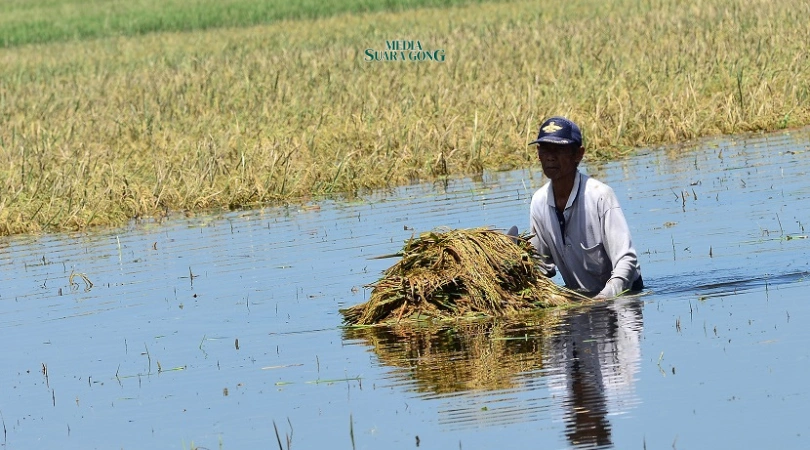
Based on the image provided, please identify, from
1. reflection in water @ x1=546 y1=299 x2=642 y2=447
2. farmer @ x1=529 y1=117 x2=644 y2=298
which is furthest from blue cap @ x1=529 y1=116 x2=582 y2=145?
reflection in water @ x1=546 y1=299 x2=642 y2=447

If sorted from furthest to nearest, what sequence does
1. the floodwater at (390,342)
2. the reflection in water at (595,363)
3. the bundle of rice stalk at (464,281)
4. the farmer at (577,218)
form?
the bundle of rice stalk at (464,281), the farmer at (577,218), the floodwater at (390,342), the reflection in water at (595,363)

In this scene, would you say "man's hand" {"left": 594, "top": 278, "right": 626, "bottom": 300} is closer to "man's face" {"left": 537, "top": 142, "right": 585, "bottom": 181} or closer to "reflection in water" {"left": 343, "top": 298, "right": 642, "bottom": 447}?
"reflection in water" {"left": 343, "top": 298, "right": 642, "bottom": 447}

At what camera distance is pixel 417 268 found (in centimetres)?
972

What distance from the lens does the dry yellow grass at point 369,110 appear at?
16953mm

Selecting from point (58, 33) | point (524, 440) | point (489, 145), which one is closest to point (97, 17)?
point (58, 33)

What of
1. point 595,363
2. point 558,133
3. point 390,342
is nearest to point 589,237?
point 558,133

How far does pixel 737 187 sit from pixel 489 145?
4.10m

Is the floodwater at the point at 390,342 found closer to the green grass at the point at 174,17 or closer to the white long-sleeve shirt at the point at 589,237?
the white long-sleeve shirt at the point at 589,237

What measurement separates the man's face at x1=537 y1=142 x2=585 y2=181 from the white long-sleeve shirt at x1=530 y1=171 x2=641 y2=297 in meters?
0.10

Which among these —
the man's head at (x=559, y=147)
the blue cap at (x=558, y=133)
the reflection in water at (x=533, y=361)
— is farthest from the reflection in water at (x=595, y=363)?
the blue cap at (x=558, y=133)

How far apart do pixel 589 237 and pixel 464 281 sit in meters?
0.83

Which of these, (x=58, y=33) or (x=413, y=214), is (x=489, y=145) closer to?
(x=413, y=214)

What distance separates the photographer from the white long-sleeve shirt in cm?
906

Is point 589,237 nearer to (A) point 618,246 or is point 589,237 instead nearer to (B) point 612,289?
(A) point 618,246
